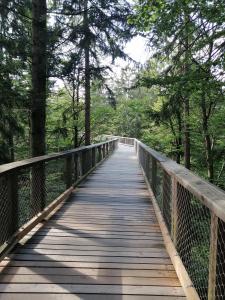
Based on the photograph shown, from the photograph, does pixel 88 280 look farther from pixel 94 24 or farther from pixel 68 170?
pixel 94 24

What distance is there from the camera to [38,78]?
29.9 feet

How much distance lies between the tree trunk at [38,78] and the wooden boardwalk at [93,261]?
317cm

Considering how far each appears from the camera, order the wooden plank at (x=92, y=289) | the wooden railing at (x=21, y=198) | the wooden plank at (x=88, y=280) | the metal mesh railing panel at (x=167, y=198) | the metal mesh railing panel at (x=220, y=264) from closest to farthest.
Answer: the metal mesh railing panel at (x=220, y=264) → the wooden plank at (x=92, y=289) → the wooden plank at (x=88, y=280) → the wooden railing at (x=21, y=198) → the metal mesh railing panel at (x=167, y=198)

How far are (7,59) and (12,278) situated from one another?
6.97 metres

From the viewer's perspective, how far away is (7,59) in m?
9.04

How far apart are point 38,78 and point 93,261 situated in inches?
251

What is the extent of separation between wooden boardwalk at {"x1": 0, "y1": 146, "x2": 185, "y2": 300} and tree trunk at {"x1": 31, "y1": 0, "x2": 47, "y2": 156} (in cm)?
317

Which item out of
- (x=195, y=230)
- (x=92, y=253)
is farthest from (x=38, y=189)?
(x=195, y=230)

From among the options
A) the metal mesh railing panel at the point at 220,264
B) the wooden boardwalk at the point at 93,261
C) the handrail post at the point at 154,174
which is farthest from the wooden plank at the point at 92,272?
the handrail post at the point at 154,174

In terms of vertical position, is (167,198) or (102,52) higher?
(102,52)

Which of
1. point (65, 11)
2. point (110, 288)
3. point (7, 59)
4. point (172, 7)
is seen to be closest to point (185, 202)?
point (110, 288)

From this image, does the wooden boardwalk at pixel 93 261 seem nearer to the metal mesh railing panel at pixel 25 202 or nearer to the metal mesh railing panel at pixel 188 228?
the metal mesh railing panel at pixel 188 228

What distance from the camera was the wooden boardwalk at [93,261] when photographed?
3033 mm

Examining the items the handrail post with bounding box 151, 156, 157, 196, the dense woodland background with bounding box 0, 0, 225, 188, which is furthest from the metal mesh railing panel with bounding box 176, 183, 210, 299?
the dense woodland background with bounding box 0, 0, 225, 188
